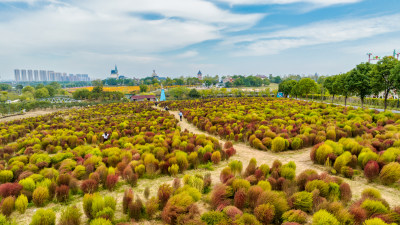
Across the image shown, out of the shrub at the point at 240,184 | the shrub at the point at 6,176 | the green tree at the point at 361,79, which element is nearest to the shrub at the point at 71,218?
the shrub at the point at 240,184

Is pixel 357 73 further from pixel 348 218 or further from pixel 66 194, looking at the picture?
pixel 66 194

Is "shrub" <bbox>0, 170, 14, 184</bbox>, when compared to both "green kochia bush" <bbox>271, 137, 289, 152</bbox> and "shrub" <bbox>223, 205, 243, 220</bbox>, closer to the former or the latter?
"shrub" <bbox>223, 205, 243, 220</bbox>

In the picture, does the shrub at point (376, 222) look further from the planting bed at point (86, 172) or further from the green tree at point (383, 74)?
the green tree at point (383, 74)

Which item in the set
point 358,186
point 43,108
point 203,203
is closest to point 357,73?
point 358,186

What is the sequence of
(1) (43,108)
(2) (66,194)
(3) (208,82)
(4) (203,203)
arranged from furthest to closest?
(3) (208,82) → (1) (43,108) → (2) (66,194) → (4) (203,203)

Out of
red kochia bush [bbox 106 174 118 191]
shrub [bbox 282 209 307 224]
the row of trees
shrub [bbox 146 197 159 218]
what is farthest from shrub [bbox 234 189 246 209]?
the row of trees

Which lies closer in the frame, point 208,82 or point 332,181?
point 332,181

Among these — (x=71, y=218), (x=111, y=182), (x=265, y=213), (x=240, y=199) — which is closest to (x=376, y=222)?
(x=265, y=213)

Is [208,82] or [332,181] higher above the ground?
[208,82]
